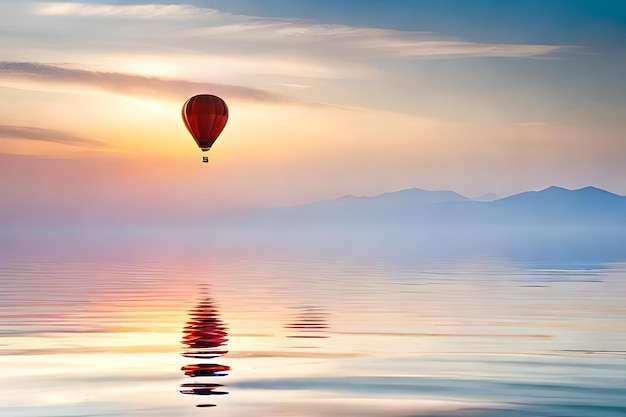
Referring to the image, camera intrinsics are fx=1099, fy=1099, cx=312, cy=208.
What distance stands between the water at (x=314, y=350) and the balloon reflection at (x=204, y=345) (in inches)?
1.9

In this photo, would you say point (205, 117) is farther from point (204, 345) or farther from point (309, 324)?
point (204, 345)

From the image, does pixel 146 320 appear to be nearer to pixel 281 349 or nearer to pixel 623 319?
pixel 281 349

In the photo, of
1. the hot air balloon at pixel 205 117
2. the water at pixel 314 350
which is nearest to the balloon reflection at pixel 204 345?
the water at pixel 314 350

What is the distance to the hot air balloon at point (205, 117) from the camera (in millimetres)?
58125

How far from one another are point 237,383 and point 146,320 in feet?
40.4

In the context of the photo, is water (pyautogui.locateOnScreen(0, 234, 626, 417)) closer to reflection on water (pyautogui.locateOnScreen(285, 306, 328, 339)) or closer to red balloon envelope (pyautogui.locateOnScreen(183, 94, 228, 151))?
reflection on water (pyautogui.locateOnScreen(285, 306, 328, 339))

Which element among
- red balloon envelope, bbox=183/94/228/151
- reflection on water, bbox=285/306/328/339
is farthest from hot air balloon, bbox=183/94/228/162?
reflection on water, bbox=285/306/328/339

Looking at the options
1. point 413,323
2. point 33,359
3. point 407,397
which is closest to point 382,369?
point 407,397

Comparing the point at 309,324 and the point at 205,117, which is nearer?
the point at 309,324

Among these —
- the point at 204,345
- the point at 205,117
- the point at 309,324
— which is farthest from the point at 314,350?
the point at 205,117

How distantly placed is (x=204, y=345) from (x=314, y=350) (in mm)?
2507

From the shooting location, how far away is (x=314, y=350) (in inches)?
919

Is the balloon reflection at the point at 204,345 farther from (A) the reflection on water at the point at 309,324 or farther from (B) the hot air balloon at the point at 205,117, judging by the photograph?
(B) the hot air balloon at the point at 205,117

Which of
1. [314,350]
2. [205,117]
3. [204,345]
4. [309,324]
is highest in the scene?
[205,117]
